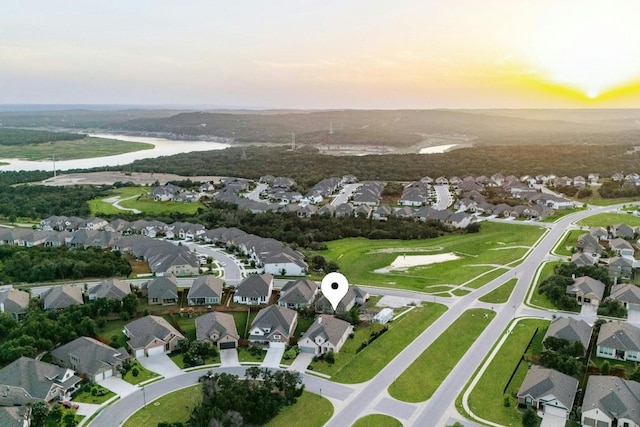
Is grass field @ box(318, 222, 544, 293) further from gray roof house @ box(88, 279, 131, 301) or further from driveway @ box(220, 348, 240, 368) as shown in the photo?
gray roof house @ box(88, 279, 131, 301)

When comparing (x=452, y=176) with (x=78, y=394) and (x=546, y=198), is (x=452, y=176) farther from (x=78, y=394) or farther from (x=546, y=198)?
(x=78, y=394)

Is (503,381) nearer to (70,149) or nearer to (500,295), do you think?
(500,295)

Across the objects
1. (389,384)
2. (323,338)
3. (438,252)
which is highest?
(323,338)

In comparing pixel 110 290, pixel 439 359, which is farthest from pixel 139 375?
pixel 439 359

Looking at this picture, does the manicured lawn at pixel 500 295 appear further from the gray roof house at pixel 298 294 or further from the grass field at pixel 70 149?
the grass field at pixel 70 149

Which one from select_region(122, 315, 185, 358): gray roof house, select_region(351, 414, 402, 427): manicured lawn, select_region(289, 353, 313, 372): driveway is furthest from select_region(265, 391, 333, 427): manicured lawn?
select_region(122, 315, 185, 358): gray roof house

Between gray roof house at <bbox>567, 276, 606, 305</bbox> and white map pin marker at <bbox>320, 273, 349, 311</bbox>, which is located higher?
white map pin marker at <bbox>320, 273, 349, 311</bbox>

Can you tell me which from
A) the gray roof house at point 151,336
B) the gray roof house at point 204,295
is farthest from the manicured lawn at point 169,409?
the gray roof house at point 204,295
